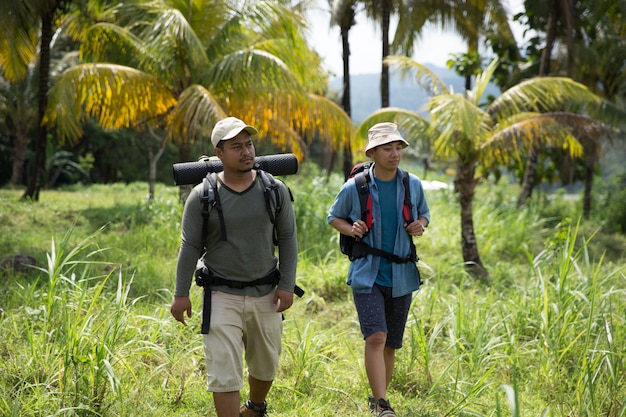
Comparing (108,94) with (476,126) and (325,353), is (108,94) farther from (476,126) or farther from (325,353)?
(325,353)

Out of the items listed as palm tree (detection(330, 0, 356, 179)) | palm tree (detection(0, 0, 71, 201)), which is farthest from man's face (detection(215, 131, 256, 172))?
palm tree (detection(330, 0, 356, 179))

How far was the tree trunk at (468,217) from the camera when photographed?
9605 mm

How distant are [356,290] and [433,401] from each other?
1.11m

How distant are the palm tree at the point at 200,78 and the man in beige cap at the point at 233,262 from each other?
7039 mm

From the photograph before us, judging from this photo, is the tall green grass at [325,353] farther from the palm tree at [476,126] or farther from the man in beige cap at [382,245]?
the palm tree at [476,126]

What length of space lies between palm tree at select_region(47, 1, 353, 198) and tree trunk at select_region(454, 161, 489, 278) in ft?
9.70

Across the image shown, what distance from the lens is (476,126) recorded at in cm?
887

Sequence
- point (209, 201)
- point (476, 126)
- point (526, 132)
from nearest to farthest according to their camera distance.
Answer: point (209, 201) → point (476, 126) → point (526, 132)

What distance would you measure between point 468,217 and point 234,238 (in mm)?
7126

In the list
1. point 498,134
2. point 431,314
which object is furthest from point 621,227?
point 431,314

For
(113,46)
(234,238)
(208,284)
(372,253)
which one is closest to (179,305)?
(208,284)

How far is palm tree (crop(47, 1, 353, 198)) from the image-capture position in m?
10.8

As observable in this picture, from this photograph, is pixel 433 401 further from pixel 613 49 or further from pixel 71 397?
pixel 613 49

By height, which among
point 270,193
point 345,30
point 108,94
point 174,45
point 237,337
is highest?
point 345,30
